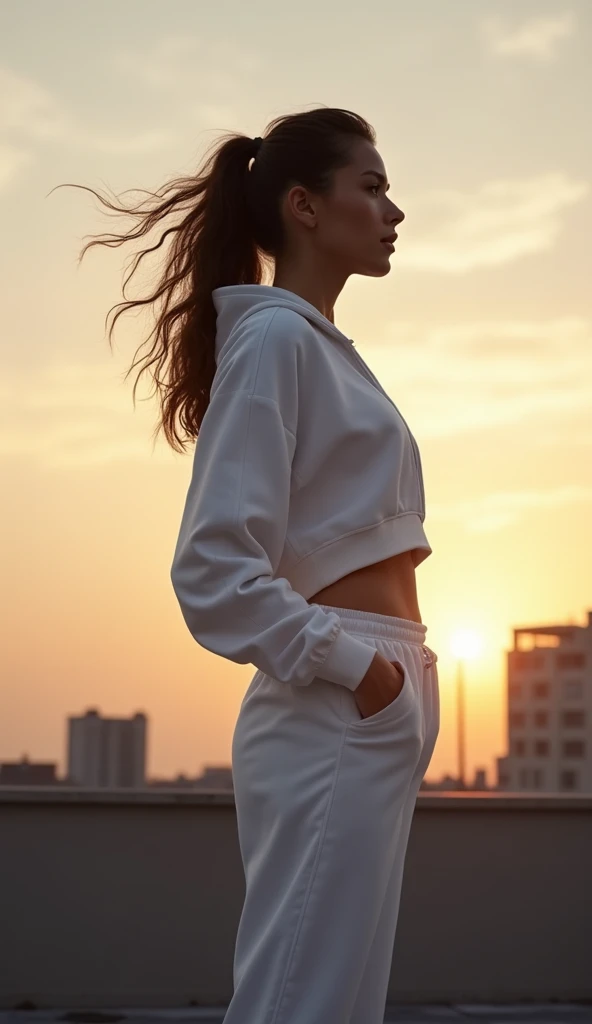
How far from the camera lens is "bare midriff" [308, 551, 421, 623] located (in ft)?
4.95

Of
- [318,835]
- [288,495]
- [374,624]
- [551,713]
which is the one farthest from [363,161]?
[551,713]

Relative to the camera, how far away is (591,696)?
3157 inches

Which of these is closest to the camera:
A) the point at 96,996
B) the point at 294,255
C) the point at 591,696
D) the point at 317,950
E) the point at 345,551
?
the point at 317,950

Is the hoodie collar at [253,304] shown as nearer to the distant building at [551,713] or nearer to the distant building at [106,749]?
the distant building at [551,713]

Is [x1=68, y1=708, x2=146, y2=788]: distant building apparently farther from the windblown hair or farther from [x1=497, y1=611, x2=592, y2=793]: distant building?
the windblown hair

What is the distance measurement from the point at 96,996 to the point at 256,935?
2.91 metres

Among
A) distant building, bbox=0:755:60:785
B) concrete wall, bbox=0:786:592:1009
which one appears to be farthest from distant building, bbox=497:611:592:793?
concrete wall, bbox=0:786:592:1009

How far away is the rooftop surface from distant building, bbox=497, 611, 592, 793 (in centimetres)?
7515

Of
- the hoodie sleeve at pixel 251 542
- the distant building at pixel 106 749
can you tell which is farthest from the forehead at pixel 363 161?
the distant building at pixel 106 749

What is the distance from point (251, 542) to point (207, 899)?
3053 mm

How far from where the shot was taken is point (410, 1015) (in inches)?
158

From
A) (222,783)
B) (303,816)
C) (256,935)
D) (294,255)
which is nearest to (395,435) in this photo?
(294,255)

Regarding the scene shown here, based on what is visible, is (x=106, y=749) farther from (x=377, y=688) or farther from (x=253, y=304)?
(x=377, y=688)

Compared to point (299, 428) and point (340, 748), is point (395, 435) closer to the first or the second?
point (299, 428)
